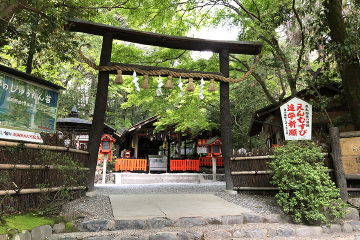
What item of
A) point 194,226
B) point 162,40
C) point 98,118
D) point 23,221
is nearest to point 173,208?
point 194,226

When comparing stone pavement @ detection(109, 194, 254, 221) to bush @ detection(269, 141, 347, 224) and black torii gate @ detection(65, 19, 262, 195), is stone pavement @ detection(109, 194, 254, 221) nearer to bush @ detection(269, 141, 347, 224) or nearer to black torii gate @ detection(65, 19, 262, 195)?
bush @ detection(269, 141, 347, 224)

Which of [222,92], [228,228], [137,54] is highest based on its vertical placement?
[137,54]

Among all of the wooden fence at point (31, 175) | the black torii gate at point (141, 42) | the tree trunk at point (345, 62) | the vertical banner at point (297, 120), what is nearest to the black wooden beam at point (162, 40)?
the black torii gate at point (141, 42)

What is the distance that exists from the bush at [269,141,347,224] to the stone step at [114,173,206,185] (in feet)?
31.7

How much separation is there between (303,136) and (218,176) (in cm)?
1021

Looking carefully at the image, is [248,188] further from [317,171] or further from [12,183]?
[12,183]

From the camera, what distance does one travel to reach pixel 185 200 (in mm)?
6156

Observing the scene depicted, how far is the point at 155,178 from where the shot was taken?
555 inches

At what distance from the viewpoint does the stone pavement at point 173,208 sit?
455 cm

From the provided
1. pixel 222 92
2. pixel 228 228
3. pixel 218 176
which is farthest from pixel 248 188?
pixel 218 176

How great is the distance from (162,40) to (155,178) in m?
9.12

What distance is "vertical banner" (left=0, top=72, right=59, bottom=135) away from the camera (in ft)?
13.0

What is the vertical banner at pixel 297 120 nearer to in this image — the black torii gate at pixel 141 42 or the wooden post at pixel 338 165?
the wooden post at pixel 338 165

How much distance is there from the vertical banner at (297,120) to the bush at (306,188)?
0.99m
